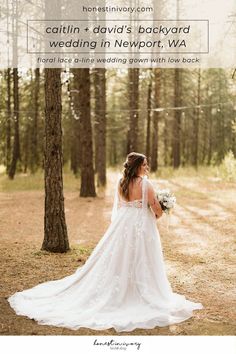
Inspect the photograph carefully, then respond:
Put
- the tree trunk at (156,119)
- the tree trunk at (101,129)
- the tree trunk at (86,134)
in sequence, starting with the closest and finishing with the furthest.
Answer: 1. the tree trunk at (86,134)
2. the tree trunk at (101,129)
3. the tree trunk at (156,119)

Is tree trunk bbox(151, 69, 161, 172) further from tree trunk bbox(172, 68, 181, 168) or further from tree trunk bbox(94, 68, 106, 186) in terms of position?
tree trunk bbox(94, 68, 106, 186)

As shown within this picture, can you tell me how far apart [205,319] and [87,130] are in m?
12.9

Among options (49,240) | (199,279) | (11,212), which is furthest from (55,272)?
(11,212)

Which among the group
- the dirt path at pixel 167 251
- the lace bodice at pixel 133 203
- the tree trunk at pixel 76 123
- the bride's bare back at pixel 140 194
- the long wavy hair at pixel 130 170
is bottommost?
the dirt path at pixel 167 251

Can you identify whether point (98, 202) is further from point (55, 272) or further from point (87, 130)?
point (55, 272)

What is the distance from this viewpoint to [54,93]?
9883 mm

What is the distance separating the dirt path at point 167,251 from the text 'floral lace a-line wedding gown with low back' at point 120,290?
0.69ft

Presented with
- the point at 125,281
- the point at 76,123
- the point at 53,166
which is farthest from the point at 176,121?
the point at 125,281

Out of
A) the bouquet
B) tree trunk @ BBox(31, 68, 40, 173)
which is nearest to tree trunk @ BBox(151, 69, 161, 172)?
tree trunk @ BBox(31, 68, 40, 173)

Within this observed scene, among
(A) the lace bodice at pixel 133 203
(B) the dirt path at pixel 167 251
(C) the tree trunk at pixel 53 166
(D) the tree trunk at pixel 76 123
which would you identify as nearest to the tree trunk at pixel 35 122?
(D) the tree trunk at pixel 76 123

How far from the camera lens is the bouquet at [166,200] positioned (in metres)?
7.19

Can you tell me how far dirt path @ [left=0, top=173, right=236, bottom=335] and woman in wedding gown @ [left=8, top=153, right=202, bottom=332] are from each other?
0.32m

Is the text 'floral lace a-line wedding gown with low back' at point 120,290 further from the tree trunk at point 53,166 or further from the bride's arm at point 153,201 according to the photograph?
the tree trunk at point 53,166

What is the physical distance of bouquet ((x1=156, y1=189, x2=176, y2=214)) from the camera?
23.6 feet
